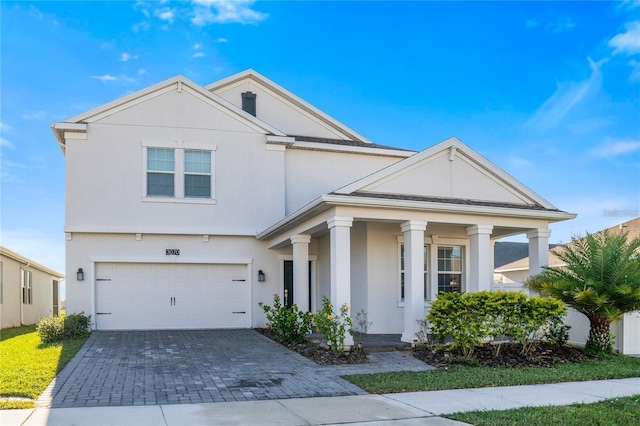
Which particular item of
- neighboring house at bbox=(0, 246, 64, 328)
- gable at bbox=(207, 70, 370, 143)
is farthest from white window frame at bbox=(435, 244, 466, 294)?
neighboring house at bbox=(0, 246, 64, 328)

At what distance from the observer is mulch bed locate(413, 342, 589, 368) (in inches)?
406

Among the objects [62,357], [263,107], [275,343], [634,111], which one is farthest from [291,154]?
[634,111]

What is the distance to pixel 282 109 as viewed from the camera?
1912 centimetres

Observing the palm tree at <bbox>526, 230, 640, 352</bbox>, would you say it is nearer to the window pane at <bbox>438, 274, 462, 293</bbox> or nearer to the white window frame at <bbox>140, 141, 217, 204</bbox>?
the window pane at <bbox>438, 274, 462, 293</bbox>

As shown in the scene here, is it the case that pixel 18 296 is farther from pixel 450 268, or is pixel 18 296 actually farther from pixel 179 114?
pixel 450 268

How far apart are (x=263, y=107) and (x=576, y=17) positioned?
10090 mm

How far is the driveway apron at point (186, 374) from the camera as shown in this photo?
24.7 ft

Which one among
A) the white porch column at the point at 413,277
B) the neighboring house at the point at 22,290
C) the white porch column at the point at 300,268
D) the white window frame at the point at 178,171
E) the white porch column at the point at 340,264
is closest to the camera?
the white porch column at the point at 340,264

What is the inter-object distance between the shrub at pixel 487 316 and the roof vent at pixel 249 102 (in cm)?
1051

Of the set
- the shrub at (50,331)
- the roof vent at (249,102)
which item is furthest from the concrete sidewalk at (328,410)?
the roof vent at (249,102)

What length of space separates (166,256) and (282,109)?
22.0 feet

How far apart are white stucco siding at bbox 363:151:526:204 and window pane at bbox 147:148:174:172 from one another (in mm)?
7173

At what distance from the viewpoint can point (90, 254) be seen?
1555cm

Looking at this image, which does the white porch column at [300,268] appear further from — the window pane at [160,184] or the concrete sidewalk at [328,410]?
the concrete sidewalk at [328,410]
